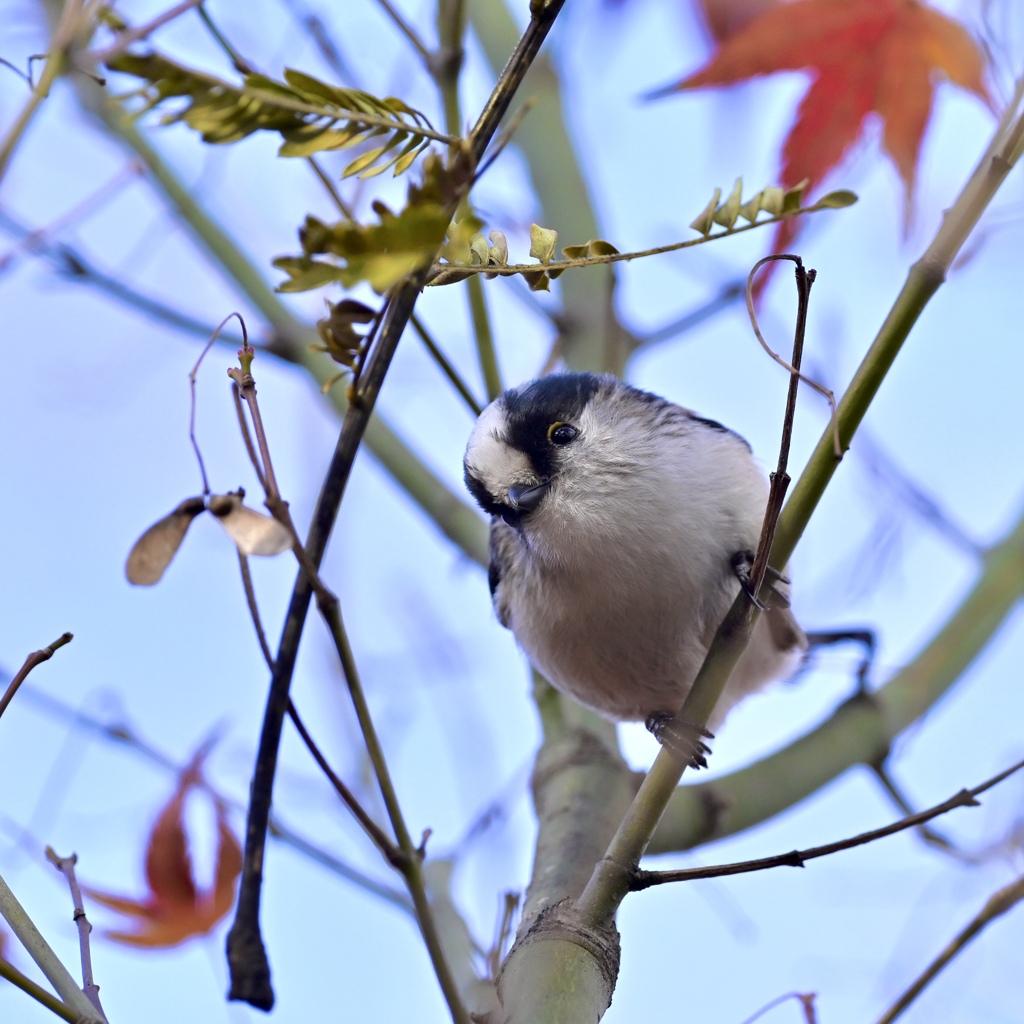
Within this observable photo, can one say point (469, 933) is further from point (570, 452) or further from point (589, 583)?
point (570, 452)

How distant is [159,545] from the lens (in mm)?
862

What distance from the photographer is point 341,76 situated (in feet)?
6.46

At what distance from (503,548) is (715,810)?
0.55 m

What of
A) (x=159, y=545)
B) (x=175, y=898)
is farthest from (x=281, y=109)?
(x=175, y=898)

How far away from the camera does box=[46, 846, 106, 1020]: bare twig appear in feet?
2.89

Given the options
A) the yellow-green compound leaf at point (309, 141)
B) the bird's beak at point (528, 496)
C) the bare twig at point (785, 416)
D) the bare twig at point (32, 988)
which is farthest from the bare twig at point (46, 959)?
the bird's beak at point (528, 496)

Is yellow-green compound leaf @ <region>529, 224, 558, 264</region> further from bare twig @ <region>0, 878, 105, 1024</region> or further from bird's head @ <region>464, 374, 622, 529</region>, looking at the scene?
bird's head @ <region>464, 374, 622, 529</region>

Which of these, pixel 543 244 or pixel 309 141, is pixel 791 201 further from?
pixel 309 141

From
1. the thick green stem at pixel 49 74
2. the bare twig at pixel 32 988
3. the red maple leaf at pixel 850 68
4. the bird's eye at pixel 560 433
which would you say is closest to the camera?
the thick green stem at pixel 49 74

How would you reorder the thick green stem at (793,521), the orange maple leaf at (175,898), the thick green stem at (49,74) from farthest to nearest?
the orange maple leaf at (175,898) < the thick green stem at (793,521) < the thick green stem at (49,74)

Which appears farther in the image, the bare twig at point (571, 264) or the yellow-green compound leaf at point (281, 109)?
the bare twig at point (571, 264)

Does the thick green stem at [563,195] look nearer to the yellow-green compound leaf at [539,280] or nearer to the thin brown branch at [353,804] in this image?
the yellow-green compound leaf at [539,280]

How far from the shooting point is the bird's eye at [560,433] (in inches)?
69.3

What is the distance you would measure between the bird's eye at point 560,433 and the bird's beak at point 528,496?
3.3 inches
